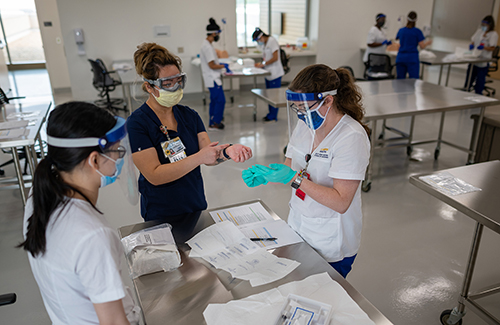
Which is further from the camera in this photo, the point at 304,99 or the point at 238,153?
the point at 238,153

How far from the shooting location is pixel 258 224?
178cm

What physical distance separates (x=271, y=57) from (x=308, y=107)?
4.76m

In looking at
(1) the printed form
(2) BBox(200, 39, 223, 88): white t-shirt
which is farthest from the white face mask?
(2) BBox(200, 39, 223, 88): white t-shirt

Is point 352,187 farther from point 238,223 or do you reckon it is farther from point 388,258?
point 388,258

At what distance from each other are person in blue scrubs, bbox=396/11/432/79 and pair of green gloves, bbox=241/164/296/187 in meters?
5.90

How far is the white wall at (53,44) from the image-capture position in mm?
7562

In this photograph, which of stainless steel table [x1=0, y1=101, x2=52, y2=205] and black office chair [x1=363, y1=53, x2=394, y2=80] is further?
black office chair [x1=363, y1=53, x2=394, y2=80]

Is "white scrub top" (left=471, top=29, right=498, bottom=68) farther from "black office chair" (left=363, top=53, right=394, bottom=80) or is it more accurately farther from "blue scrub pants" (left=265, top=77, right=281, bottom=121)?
"blue scrub pants" (left=265, top=77, right=281, bottom=121)

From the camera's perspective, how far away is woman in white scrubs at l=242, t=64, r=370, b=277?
5.06 feet

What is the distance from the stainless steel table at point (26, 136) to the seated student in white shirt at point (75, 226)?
7.61ft

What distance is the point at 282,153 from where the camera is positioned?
4820 mm

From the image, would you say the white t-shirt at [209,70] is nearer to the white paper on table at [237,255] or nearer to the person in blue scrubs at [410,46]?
the person in blue scrubs at [410,46]

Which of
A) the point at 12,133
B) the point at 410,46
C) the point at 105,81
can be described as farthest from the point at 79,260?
the point at 410,46

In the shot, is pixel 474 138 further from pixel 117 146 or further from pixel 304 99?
pixel 117 146
